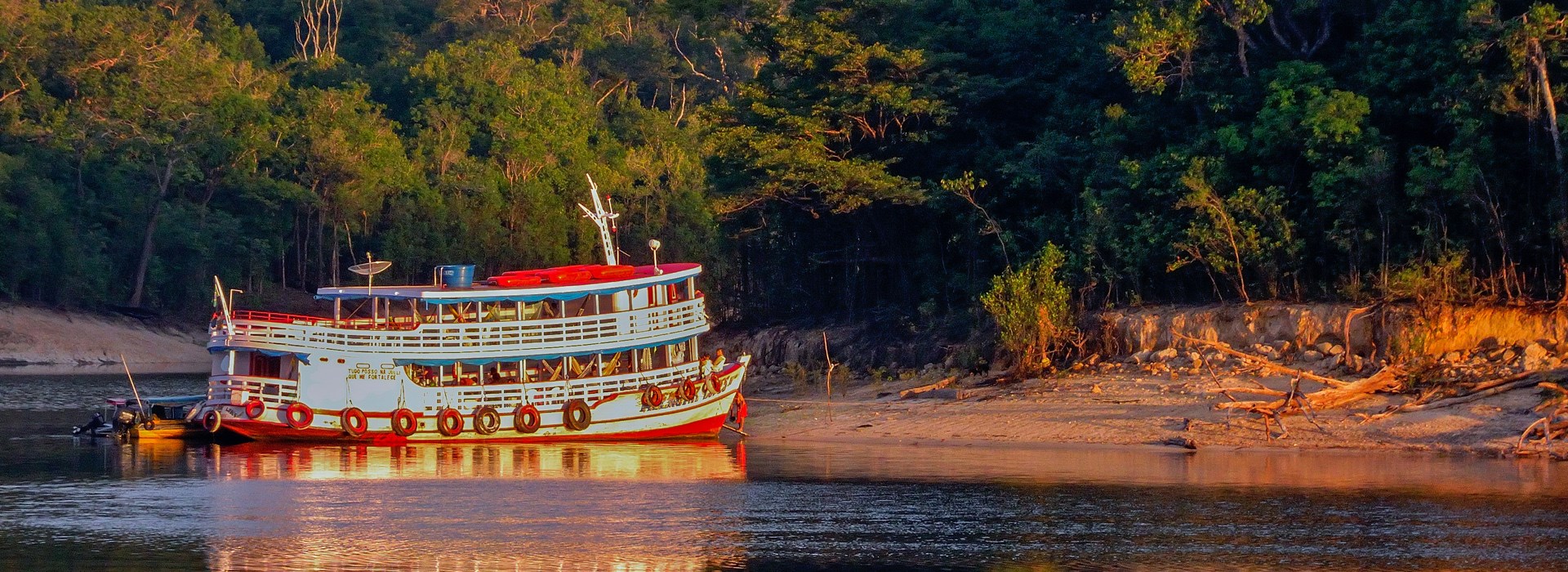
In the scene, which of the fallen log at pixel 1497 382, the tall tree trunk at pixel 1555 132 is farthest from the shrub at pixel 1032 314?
the tall tree trunk at pixel 1555 132

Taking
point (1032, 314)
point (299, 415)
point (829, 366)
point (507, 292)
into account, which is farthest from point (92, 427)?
point (1032, 314)

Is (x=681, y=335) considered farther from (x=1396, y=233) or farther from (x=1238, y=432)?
(x=1396, y=233)

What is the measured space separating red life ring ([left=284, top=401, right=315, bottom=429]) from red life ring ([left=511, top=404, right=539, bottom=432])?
11.7 ft

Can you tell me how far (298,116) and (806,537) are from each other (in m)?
61.5

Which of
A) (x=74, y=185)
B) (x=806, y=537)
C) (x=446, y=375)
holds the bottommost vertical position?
(x=806, y=537)

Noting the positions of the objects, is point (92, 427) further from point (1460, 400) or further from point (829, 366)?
point (1460, 400)

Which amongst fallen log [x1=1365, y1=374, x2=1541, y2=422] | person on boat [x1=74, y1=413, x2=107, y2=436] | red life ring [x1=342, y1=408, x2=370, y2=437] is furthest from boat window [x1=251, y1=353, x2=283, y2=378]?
fallen log [x1=1365, y1=374, x2=1541, y2=422]

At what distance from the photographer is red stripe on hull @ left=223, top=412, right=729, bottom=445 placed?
3206 centimetres

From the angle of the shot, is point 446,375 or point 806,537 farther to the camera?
point 446,375

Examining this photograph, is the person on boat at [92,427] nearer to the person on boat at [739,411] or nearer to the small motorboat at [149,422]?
the small motorboat at [149,422]

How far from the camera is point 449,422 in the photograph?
3216 cm

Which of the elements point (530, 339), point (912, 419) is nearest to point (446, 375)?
point (530, 339)

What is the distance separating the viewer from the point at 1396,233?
33938mm

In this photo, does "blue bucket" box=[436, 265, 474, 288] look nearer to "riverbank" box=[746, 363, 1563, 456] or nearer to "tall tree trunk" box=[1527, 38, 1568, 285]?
"riverbank" box=[746, 363, 1563, 456]
